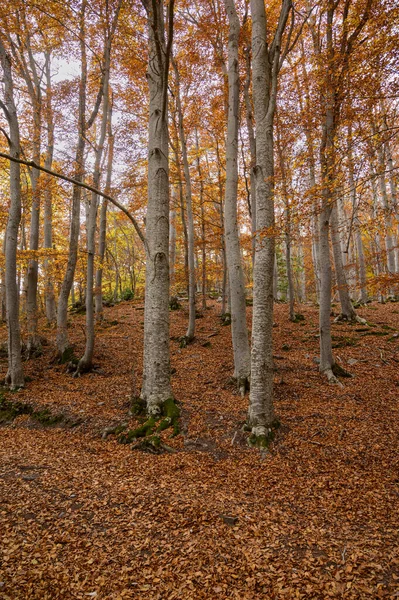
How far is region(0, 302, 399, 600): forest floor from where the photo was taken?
2.34m

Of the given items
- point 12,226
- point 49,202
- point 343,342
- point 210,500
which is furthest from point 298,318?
point 49,202

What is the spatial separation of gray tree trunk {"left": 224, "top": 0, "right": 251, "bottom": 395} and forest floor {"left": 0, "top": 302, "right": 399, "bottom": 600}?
77 centimetres

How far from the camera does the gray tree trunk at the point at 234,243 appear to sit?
6.54 m

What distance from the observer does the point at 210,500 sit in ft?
11.0

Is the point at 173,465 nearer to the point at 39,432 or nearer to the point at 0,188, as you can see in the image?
the point at 39,432

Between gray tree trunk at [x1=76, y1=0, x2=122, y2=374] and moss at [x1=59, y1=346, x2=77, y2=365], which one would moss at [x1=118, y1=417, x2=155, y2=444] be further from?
moss at [x1=59, y1=346, x2=77, y2=365]

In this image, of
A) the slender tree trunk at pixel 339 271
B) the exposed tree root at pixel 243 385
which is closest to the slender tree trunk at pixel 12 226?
the exposed tree root at pixel 243 385

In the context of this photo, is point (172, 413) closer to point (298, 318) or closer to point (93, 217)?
point (93, 217)

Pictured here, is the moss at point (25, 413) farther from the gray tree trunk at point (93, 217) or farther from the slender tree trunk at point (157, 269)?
the slender tree trunk at point (157, 269)

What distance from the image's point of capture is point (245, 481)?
3754 mm

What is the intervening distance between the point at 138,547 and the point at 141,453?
1817mm

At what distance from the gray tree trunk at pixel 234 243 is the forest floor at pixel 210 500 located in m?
0.77

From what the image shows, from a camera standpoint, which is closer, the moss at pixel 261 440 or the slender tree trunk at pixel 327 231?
the moss at pixel 261 440

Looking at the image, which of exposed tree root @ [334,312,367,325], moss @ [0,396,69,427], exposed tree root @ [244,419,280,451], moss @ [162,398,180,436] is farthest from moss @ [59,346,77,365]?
exposed tree root @ [334,312,367,325]
